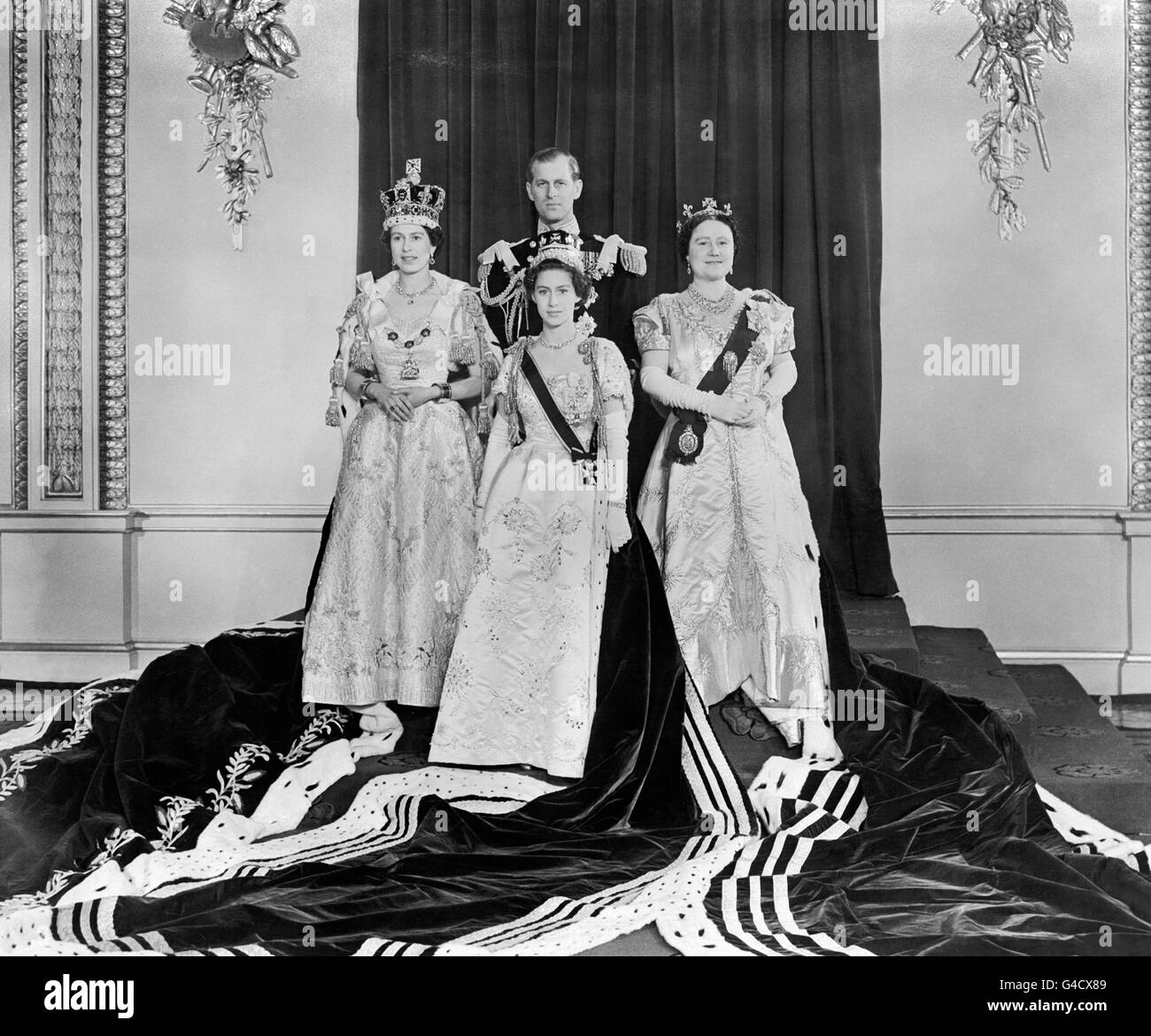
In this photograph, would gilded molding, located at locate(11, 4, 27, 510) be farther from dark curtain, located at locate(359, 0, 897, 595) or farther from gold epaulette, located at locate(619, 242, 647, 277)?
gold epaulette, located at locate(619, 242, 647, 277)

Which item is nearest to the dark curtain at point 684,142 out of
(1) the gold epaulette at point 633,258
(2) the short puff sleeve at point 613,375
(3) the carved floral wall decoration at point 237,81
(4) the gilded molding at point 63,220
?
(1) the gold epaulette at point 633,258

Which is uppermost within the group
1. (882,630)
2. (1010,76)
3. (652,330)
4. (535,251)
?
(1010,76)

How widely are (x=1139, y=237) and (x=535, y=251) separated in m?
1.92

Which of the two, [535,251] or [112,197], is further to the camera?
[112,197]

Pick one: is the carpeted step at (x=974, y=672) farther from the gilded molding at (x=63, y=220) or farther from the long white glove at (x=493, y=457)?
Result: the gilded molding at (x=63, y=220)

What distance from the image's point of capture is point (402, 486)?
3.99 m

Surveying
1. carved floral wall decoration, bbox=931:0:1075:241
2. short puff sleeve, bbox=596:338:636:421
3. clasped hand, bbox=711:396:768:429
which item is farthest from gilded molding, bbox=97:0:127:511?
carved floral wall decoration, bbox=931:0:1075:241

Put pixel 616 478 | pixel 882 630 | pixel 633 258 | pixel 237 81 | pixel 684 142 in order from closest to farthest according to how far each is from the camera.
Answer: pixel 616 478
pixel 633 258
pixel 882 630
pixel 684 142
pixel 237 81

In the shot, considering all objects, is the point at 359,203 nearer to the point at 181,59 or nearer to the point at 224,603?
the point at 181,59

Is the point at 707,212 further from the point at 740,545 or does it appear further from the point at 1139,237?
the point at 1139,237

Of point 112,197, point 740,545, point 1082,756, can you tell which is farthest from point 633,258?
point 1082,756

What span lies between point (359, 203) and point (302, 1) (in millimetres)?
671

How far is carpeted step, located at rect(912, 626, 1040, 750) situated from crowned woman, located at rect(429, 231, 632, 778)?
1.16m

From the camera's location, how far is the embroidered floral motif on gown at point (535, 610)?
3.72 m
